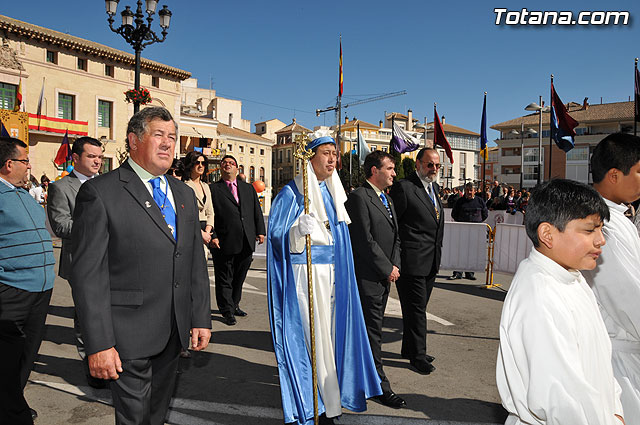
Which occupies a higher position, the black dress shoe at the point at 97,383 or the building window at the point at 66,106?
the building window at the point at 66,106

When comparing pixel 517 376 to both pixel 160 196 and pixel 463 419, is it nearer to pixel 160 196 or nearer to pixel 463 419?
pixel 160 196

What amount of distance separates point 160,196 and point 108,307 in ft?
2.19

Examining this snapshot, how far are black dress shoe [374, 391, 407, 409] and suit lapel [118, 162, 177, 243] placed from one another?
258 centimetres

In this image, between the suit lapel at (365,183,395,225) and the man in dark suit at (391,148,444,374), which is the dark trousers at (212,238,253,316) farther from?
the suit lapel at (365,183,395,225)

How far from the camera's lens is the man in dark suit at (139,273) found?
8.12ft

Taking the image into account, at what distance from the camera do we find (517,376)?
6.32 ft

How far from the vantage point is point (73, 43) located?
38625 mm

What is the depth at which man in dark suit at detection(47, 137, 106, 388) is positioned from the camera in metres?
4.40

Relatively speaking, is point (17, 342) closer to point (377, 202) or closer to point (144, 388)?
point (144, 388)

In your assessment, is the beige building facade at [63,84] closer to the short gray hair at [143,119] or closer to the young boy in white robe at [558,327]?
the short gray hair at [143,119]

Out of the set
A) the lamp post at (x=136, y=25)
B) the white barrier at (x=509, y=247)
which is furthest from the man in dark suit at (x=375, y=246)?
the lamp post at (x=136, y=25)

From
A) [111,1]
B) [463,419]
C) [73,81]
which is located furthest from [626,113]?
[463,419]

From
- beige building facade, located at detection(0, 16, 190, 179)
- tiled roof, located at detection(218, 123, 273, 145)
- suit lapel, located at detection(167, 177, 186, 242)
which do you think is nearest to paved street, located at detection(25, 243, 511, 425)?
suit lapel, located at detection(167, 177, 186, 242)

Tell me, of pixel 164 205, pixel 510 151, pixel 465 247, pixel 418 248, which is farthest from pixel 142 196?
pixel 510 151
